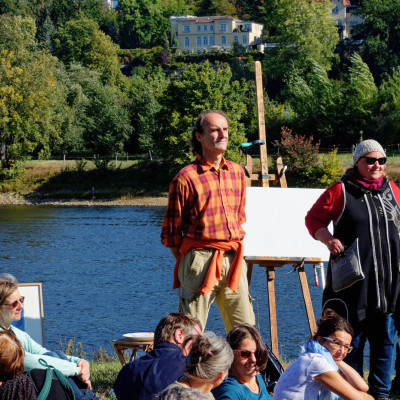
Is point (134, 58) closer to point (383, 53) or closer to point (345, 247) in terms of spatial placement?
point (383, 53)

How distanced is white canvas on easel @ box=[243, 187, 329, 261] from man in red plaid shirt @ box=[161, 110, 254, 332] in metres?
1.47

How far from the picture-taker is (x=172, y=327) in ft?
12.8

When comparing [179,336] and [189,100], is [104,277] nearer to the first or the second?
[179,336]

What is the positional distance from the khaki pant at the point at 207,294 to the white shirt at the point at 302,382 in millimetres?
791

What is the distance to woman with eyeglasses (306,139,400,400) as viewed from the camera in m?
4.70

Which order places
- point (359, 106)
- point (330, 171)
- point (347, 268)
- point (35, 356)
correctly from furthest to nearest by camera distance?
point (359, 106)
point (330, 171)
point (347, 268)
point (35, 356)

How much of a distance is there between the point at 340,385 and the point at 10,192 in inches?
1829

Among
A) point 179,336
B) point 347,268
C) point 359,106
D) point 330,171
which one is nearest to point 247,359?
point 179,336

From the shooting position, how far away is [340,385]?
13.1 feet

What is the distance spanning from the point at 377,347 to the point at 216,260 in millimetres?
1177

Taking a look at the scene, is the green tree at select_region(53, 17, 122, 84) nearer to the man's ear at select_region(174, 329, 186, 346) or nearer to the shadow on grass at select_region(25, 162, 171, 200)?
the shadow on grass at select_region(25, 162, 171, 200)

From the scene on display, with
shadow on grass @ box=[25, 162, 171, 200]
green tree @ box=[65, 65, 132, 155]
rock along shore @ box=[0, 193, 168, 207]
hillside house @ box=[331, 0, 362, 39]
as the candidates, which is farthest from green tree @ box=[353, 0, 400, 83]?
rock along shore @ box=[0, 193, 168, 207]

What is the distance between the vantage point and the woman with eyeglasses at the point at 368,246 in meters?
4.70

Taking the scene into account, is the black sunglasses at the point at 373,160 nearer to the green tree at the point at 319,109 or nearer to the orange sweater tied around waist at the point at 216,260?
the orange sweater tied around waist at the point at 216,260
